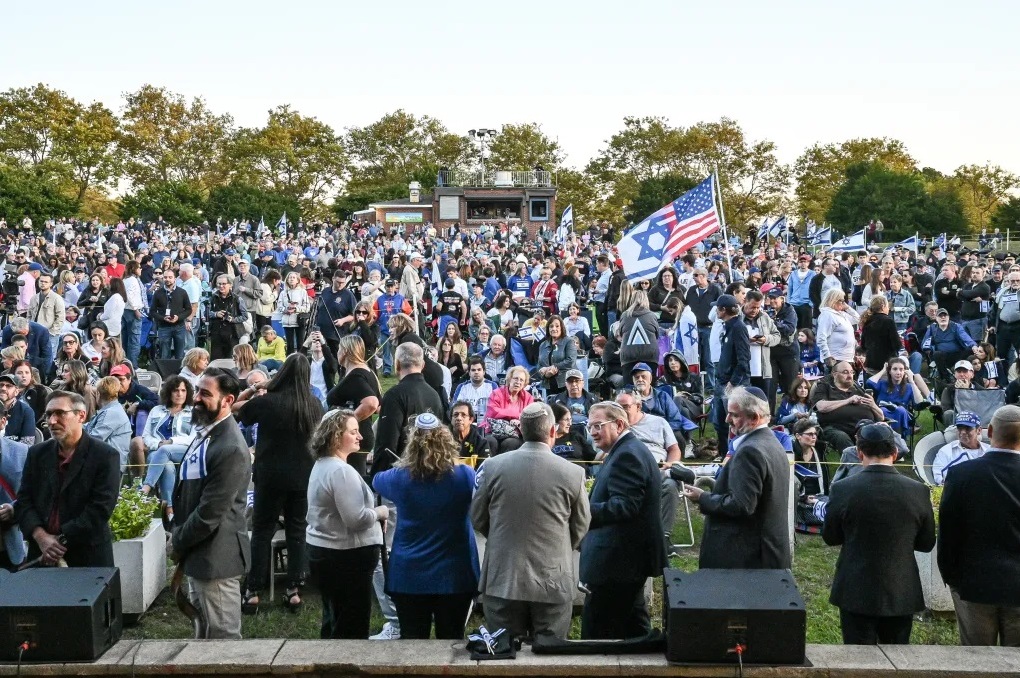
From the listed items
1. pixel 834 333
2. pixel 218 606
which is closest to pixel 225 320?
pixel 834 333

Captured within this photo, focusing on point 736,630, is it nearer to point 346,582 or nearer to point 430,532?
point 430,532

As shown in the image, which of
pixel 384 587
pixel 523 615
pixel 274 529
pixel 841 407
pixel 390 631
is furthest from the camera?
pixel 841 407

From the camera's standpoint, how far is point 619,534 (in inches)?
210

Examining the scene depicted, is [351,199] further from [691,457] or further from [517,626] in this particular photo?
[517,626]

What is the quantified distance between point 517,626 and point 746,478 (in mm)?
1319

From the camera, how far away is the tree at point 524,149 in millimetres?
82438

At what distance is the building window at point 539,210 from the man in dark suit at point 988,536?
62.2 metres

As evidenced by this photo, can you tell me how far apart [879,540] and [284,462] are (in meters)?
3.57

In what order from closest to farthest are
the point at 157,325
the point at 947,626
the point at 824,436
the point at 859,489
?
the point at 859,489 → the point at 947,626 → the point at 824,436 → the point at 157,325

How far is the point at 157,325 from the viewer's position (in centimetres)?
1504

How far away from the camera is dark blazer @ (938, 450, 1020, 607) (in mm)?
4922

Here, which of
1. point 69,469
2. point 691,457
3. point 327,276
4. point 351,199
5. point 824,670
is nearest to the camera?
point 824,670

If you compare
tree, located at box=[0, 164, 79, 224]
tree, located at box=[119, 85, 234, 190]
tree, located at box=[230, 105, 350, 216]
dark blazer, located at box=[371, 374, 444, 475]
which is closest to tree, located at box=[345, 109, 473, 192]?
tree, located at box=[230, 105, 350, 216]

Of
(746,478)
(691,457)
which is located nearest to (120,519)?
(746,478)
